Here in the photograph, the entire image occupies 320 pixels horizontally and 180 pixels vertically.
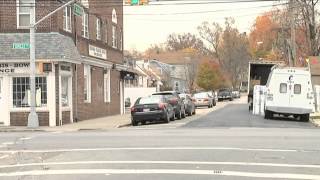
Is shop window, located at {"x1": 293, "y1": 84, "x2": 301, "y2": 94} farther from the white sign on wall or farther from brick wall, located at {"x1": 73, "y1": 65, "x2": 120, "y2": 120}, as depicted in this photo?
the white sign on wall

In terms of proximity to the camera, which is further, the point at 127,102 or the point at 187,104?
the point at 127,102

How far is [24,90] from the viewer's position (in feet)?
105

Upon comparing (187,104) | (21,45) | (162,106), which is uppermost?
(21,45)

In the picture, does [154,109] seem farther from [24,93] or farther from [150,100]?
[24,93]

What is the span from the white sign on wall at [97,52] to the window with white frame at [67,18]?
12.9ft

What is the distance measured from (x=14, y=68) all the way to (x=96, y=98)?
28.3ft

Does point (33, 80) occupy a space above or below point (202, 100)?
above

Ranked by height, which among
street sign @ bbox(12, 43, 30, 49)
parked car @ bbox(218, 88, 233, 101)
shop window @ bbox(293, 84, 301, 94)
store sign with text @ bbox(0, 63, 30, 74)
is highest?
street sign @ bbox(12, 43, 30, 49)

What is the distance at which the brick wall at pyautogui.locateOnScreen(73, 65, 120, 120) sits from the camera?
35281 mm

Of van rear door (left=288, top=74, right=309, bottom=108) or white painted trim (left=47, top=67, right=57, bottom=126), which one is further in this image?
van rear door (left=288, top=74, right=309, bottom=108)

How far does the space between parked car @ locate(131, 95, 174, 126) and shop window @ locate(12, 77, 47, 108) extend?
15.2ft

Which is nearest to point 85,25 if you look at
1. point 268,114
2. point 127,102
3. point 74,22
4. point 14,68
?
point 74,22

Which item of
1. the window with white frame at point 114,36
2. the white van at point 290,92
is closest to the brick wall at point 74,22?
the window with white frame at point 114,36

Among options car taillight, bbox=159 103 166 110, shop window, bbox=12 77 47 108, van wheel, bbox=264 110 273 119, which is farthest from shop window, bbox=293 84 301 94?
shop window, bbox=12 77 47 108
